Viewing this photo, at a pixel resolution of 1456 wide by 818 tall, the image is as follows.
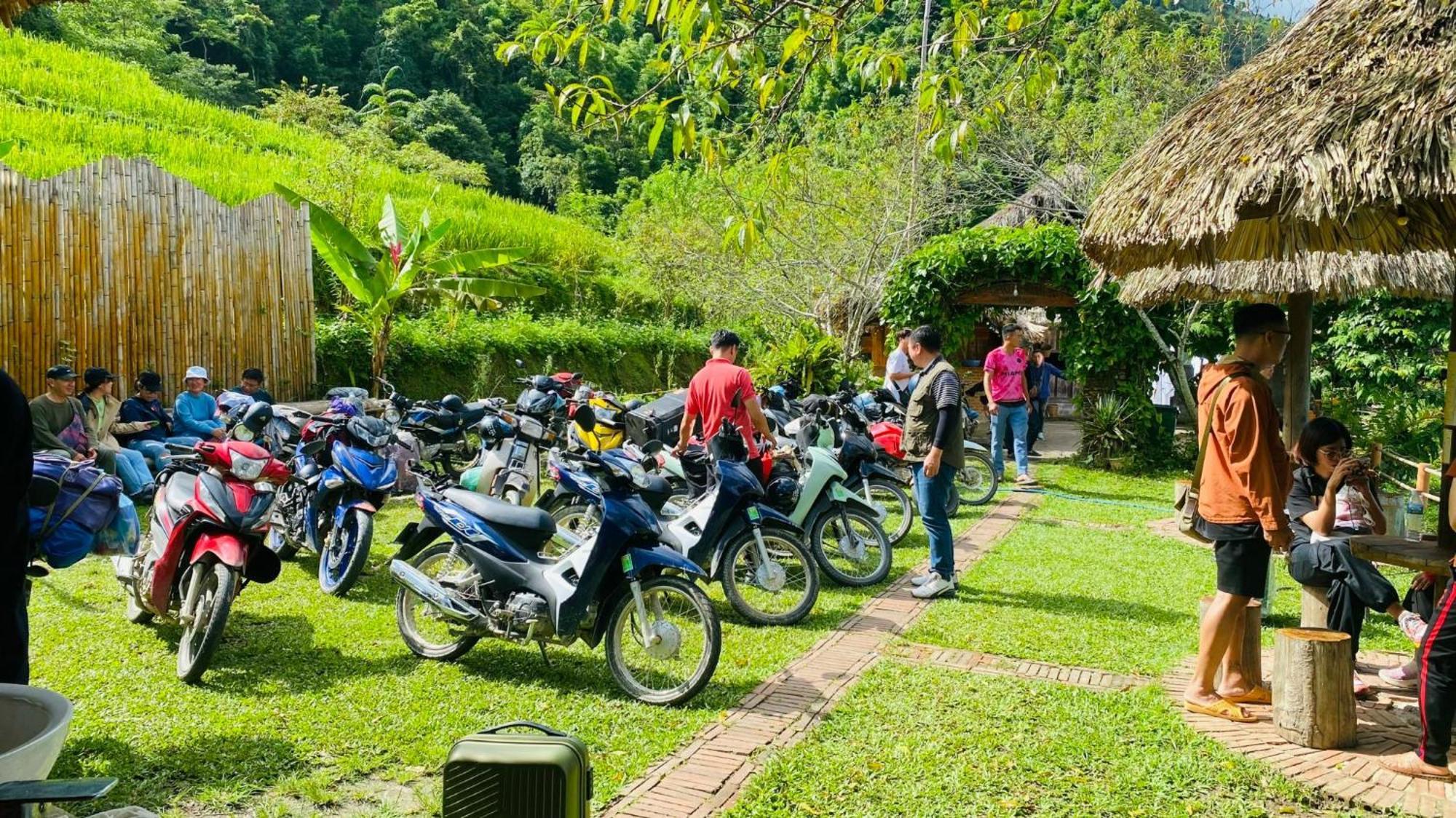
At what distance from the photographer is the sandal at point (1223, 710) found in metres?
4.59

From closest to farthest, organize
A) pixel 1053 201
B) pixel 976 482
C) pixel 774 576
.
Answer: pixel 774 576 → pixel 976 482 → pixel 1053 201

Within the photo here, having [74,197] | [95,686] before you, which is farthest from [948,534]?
[74,197]

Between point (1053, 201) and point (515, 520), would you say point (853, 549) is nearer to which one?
point (515, 520)

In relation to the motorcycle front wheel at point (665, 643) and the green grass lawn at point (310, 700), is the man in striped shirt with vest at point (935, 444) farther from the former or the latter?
the motorcycle front wheel at point (665, 643)

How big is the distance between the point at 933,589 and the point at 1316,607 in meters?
2.23

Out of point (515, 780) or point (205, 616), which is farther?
point (205, 616)

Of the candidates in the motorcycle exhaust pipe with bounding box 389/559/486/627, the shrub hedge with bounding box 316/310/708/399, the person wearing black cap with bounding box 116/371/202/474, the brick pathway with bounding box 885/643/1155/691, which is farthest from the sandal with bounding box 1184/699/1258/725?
the shrub hedge with bounding box 316/310/708/399

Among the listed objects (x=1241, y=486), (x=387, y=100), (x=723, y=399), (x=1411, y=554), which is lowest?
(x=1411, y=554)

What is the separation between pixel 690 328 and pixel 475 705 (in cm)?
2055

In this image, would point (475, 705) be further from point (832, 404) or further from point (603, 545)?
point (832, 404)

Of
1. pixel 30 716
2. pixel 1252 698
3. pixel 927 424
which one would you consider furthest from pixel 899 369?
pixel 30 716

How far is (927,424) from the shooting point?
661cm

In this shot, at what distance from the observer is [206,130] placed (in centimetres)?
2489

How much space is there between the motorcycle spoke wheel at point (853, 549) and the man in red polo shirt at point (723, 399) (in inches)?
29.0
